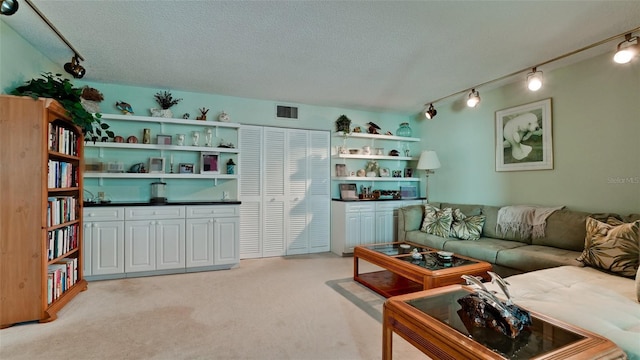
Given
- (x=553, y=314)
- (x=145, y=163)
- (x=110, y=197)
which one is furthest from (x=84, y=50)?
(x=553, y=314)

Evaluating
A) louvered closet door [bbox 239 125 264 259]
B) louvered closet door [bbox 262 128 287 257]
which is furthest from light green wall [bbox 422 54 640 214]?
louvered closet door [bbox 239 125 264 259]

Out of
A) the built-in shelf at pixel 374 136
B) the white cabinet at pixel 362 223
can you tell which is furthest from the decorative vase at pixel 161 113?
the white cabinet at pixel 362 223

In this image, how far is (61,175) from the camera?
2.87 metres

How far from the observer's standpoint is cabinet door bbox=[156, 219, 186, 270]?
12.2ft

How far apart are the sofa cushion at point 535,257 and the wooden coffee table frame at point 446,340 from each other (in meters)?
1.53

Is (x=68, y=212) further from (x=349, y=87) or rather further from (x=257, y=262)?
(x=349, y=87)

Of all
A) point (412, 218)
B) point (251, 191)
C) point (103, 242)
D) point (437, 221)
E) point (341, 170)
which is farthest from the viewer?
point (341, 170)

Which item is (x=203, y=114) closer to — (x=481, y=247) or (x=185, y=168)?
(x=185, y=168)

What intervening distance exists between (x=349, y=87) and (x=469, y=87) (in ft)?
5.31

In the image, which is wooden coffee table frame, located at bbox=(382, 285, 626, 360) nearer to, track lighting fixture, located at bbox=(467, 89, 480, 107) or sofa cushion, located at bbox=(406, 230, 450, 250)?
sofa cushion, located at bbox=(406, 230, 450, 250)

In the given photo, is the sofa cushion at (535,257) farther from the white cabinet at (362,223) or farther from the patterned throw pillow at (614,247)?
the white cabinet at (362,223)

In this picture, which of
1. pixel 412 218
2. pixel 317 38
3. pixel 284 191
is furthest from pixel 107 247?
pixel 412 218

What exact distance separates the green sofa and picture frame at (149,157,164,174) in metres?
3.70

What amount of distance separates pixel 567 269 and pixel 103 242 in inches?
183
